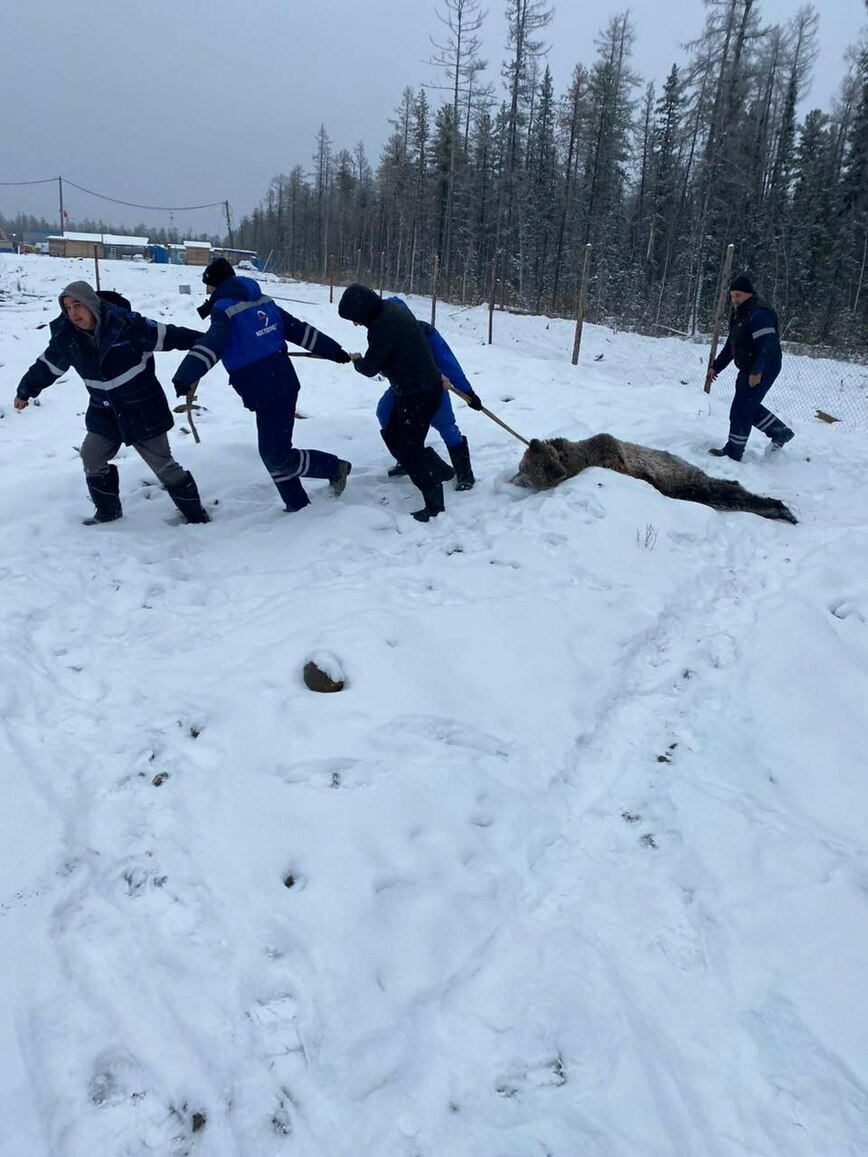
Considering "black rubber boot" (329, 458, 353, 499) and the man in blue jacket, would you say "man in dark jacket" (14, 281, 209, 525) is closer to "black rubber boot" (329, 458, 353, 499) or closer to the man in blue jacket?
"black rubber boot" (329, 458, 353, 499)

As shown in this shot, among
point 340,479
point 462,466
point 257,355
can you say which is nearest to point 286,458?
point 340,479

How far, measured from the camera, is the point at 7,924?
1982 millimetres

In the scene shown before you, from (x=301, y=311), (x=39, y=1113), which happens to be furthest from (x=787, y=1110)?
(x=301, y=311)

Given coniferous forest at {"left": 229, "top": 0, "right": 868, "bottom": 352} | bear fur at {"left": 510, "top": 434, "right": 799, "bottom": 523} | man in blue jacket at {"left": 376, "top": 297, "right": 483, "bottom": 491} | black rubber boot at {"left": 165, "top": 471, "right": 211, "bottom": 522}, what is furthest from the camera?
coniferous forest at {"left": 229, "top": 0, "right": 868, "bottom": 352}

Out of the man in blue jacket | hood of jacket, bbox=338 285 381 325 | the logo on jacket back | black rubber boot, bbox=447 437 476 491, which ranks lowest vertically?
black rubber boot, bbox=447 437 476 491

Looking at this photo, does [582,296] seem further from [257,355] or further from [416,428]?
[257,355]

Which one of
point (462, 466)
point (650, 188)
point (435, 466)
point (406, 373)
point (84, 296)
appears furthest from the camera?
point (650, 188)

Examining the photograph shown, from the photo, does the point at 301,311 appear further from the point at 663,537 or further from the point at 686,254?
the point at 686,254

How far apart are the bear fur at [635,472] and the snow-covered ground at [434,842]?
67 cm

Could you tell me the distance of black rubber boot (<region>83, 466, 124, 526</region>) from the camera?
463 cm

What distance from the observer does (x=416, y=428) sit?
15.6 feet

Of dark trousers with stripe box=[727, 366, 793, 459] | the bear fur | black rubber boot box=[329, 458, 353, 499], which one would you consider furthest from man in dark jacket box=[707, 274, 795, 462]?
black rubber boot box=[329, 458, 353, 499]

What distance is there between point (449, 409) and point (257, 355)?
150 cm

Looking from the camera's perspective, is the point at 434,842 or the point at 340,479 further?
the point at 340,479
